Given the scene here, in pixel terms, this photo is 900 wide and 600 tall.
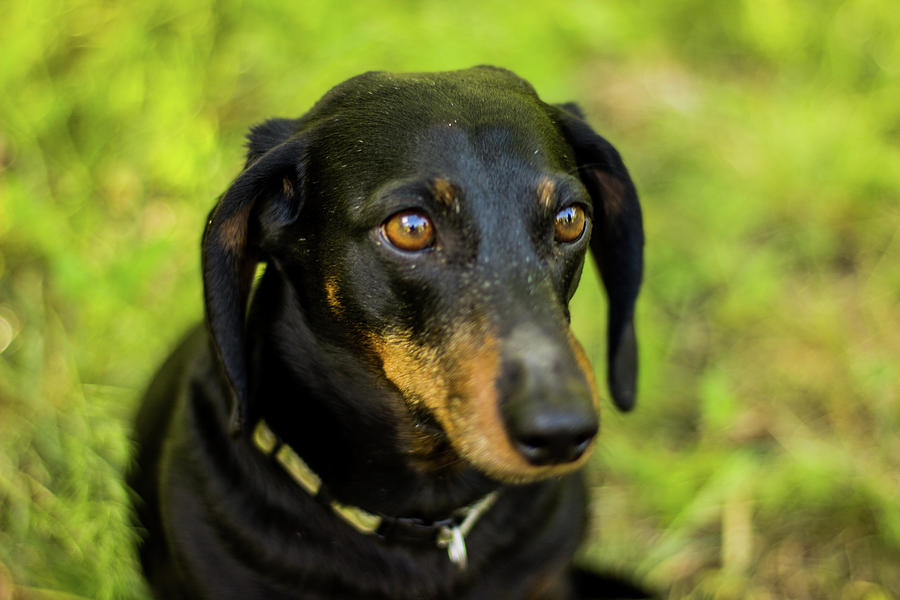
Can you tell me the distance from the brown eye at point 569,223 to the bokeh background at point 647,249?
1.48 m

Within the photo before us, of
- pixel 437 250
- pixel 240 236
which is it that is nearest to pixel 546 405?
pixel 437 250

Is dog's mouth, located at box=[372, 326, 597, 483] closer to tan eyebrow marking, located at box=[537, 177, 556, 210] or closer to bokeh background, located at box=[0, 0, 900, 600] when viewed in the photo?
tan eyebrow marking, located at box=[537, 177, 556, 210]

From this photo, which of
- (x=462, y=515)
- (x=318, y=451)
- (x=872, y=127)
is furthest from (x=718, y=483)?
(x=872, y=127)

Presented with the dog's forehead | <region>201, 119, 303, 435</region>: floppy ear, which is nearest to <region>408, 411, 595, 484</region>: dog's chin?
<region>201, 119, 303, 435</region>: floppy ear

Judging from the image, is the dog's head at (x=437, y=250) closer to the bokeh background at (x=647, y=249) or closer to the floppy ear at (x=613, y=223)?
the floppy ear at (x=613, y=223)

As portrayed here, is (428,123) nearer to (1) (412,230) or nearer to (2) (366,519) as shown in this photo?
(1) (412,230)

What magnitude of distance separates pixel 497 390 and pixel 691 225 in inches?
112

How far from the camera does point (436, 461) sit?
84.8 inches

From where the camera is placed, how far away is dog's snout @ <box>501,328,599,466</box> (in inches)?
62.2

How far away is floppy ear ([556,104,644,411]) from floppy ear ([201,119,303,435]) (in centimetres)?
68

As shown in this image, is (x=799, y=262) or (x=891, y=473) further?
(x=799, y=262)

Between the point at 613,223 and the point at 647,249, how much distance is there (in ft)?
6.26

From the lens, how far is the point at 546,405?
158 centimetres

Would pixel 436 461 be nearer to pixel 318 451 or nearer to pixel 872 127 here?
pixel 318 451
